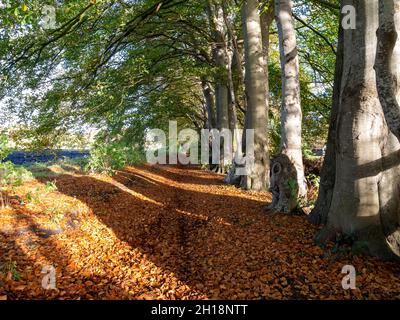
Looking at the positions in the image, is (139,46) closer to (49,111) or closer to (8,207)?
(49,111)

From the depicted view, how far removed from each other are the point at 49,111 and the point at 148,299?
841 cm

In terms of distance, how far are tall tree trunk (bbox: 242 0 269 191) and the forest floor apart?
107 inches

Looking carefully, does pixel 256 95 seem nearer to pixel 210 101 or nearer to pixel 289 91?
pixel 289 91

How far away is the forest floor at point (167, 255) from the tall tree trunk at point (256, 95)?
2712 millimetres

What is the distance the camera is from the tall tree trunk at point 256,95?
9.27 m

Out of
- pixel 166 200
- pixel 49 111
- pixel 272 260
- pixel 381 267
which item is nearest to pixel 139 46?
pixel 49 111

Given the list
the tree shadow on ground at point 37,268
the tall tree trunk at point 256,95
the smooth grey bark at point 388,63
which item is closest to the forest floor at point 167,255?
the tree shadow on ground at point 37,268

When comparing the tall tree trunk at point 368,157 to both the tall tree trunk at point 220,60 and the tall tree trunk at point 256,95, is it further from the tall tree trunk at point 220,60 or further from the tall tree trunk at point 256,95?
the tall tree trunk at point 220,60

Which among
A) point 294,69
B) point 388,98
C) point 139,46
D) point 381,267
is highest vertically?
point 139,46

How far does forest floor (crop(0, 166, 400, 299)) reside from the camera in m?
3.60

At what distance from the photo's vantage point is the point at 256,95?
9.50 meters

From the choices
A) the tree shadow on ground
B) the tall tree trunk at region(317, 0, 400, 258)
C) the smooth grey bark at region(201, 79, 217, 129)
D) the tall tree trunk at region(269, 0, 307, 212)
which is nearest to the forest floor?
the tree shadow on ground

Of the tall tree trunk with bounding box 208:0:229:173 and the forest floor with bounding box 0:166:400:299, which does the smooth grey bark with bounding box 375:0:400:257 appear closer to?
the forest floor with bounding box 0:166:400:299

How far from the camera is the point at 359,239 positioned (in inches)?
167
